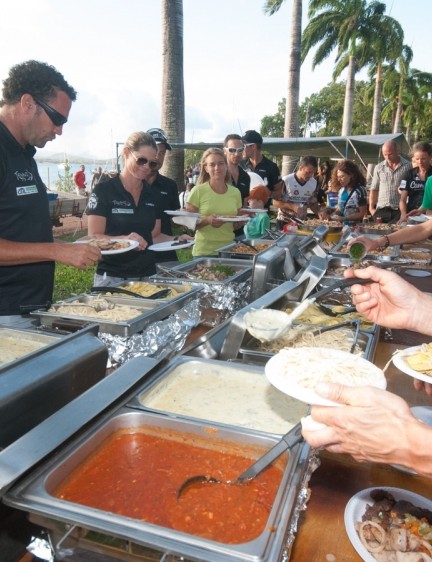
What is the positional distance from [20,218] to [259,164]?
4635mm

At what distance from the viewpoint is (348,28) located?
23.1 metres

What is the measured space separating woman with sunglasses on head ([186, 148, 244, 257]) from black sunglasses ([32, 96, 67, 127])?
71.0 inches

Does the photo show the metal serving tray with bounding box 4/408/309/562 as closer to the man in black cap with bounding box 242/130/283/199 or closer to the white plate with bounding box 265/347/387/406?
the white plate with bounding box 265/347/387/406

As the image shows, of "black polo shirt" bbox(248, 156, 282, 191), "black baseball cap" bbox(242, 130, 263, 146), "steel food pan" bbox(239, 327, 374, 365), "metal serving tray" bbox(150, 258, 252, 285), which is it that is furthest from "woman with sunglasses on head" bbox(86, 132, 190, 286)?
"black polo shirt" bbox(248, 156, 282, 191)

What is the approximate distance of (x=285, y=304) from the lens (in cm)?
237

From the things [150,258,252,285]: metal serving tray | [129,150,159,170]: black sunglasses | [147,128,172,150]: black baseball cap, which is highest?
[147,128,172,150]: black baseball cap

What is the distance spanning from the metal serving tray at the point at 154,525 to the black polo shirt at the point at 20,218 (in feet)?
4.68

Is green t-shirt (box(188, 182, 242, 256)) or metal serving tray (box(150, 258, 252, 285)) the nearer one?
metal serving tray (box(150, 258, 252, 285))

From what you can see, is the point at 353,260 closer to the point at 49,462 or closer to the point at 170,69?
the point at 49,462

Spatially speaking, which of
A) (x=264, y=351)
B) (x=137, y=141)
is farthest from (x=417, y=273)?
(x=137, y=141)

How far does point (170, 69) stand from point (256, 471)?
853 centimetres

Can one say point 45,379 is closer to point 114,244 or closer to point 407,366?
point 407,366

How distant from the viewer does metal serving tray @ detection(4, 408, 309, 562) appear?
2.51ft

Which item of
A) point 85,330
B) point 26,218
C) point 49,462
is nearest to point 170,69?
point 26,218
